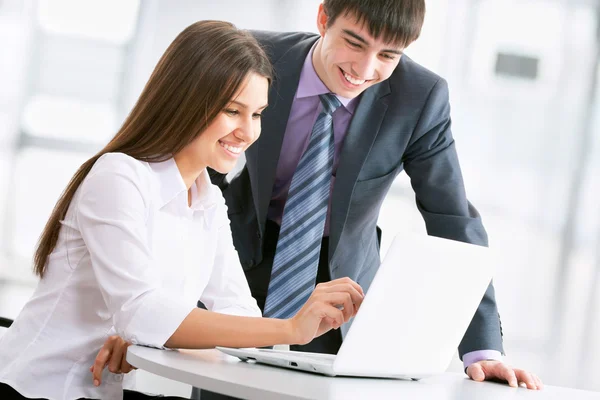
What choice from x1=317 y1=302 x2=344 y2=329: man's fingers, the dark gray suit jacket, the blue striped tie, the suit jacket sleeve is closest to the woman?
x1=317 y1=302 x2=344 y2=329: man's fingers

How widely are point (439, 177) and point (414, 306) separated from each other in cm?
86

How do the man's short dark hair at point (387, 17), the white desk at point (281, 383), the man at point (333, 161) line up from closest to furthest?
the white desk at point (281, 383) < the man's short dark hair at point (387, 17) < the man at point (333, 161)

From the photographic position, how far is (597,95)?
13.6 ft

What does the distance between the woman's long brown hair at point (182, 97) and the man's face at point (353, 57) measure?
15.8 inches

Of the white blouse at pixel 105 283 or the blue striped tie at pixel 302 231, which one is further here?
the blue striped tie at pixel 302 231

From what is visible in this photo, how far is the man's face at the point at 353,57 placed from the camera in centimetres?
178

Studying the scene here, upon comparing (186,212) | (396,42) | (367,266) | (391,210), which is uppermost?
(396,42)

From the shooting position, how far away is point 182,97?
142cm

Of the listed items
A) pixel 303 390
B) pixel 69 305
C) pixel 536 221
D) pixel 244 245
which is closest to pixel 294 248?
pixel 244 245

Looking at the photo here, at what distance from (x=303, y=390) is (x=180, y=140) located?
63 cm

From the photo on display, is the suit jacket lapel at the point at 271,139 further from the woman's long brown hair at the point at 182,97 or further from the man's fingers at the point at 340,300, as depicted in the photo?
the man's fingers at the point at 340,300

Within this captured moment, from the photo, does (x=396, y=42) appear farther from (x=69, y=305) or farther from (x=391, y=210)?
(x=391, y=210)

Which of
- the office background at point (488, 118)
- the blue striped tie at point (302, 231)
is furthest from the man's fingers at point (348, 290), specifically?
the office background at point (488, 118)

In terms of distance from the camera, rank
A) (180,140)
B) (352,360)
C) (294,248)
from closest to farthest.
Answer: (352,360), (180,140), (294,248)
